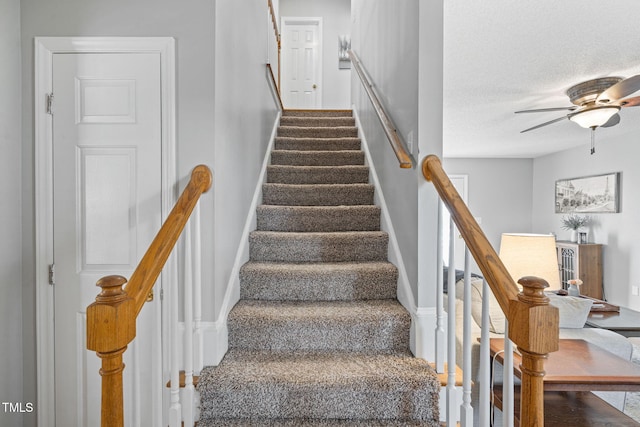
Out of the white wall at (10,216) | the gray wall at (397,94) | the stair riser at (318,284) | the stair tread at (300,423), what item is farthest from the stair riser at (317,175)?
the stair tread at (300,423)

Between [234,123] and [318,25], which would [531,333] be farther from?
[318,25]

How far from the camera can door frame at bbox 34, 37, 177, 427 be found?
1.56m

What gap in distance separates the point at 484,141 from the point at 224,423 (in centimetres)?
554

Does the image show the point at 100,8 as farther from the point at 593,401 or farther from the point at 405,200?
the point at 593,401

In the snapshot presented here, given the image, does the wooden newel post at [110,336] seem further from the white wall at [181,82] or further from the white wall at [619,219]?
the white wall at [619,219]

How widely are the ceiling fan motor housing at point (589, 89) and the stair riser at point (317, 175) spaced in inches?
74.1

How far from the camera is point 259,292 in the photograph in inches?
78.7

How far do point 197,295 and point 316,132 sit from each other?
8.59 feet

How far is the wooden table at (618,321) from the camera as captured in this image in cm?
280

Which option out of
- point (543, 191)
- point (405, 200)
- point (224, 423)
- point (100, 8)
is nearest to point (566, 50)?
point (405, 200)

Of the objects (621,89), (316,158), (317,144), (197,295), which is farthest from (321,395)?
(621,89)

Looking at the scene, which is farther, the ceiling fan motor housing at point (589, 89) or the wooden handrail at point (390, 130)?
the ceiling fan motor housing at point (589, 89)

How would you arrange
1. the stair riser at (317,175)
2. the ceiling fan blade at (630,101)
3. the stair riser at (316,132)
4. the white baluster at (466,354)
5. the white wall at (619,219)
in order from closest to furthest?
the white baluster at (466,354)
the ceiling fan blade at (630,101)
the stair riser at (317,175)
the stair riser at (316,132)
the white wall at (619,219)

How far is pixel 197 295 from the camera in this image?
150 centimetres
